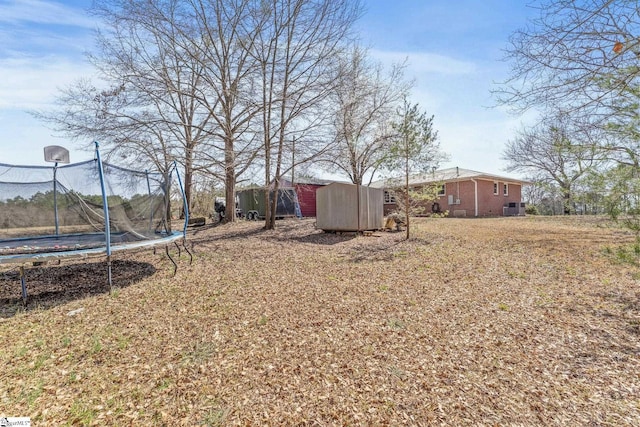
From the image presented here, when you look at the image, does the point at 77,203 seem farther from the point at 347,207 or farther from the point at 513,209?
the point at 513,209

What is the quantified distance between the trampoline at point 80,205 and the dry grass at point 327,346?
0.82 meters

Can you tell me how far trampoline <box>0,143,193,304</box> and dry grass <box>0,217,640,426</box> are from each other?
0.82 m

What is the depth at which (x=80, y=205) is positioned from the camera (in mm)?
6316

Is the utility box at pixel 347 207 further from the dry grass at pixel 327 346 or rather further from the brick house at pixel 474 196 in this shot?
the brick house at pixel 474 196

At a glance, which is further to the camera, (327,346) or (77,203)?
(77,203)

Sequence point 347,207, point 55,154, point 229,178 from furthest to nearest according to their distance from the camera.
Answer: point 229,178 → point 347,207 → point 55,154

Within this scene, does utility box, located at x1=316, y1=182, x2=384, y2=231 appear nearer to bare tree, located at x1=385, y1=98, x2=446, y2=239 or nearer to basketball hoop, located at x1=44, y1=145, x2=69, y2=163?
bare tree, located at x1=385, y1=98, x2=446, y2=239

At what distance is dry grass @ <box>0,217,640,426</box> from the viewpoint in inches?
82.1

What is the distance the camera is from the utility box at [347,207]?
9.76 m

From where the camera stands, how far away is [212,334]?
3.19 meters

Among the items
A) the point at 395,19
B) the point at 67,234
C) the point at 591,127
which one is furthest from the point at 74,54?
the point at 591,127

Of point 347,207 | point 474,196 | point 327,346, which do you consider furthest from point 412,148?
point 474,196

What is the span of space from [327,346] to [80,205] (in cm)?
634

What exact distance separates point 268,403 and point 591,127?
5833 millimetres
